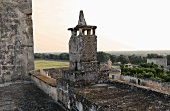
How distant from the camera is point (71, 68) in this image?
920cm

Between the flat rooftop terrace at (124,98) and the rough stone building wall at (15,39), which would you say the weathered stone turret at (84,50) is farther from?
the rough stone building wall at (15,39)

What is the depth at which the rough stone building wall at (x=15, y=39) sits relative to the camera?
12578 mm

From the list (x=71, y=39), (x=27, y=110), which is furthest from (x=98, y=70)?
(x=27, y=110)

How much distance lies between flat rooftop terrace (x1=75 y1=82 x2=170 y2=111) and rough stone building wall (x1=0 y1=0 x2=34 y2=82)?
665 centimetres

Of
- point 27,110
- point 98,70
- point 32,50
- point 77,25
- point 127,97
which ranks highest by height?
point 77,25

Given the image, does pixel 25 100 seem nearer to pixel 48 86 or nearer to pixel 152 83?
pixel 48 86

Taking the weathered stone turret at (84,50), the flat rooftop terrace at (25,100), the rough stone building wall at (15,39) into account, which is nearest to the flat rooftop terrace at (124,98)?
A: the weathered stone turret at (84,50)

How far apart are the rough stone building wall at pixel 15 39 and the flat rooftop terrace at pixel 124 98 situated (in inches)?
262

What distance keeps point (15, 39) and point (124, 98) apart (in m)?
8.65

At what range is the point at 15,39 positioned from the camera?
13.0 metres

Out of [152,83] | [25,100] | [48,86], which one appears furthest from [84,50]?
[152,83]

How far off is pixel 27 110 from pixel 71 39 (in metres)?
3.31

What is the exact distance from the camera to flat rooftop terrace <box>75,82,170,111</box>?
5.63 metres

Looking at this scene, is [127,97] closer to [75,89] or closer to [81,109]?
[81,109]
